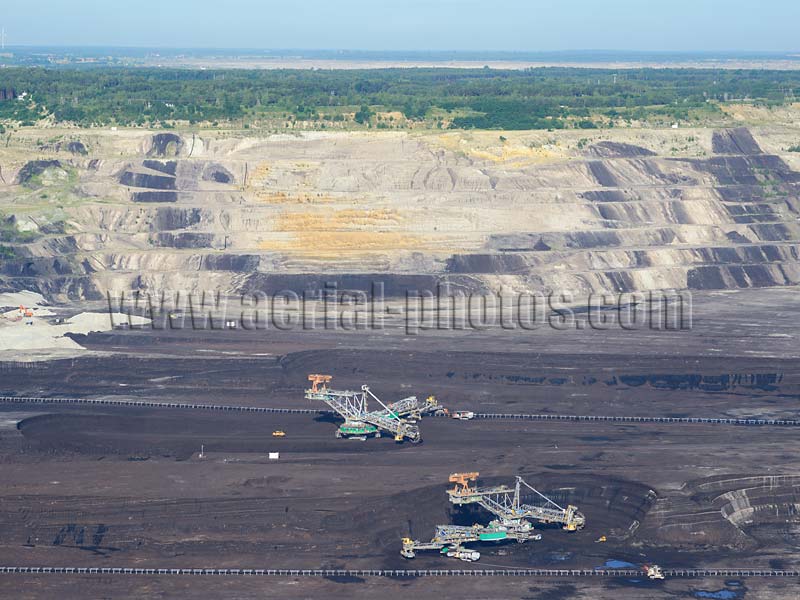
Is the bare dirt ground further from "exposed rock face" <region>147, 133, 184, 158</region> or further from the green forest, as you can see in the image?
the green forest

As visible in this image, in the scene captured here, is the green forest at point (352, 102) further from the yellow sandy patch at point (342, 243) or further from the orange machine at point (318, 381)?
the orange machine at point (318, 381)

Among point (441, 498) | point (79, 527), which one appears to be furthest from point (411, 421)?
point (79, 527)

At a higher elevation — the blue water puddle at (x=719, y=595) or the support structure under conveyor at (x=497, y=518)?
the support structure under conveyor at (x=497, y=518)

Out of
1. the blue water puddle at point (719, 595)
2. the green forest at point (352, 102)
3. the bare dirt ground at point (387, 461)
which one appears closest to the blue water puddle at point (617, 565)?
the bare dirt ground at point (387, 461)

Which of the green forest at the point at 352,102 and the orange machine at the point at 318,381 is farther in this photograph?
the green forest at the point at 352,102

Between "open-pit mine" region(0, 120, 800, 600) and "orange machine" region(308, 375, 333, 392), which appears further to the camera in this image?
"orange machine" region(308, 375, 333, 392)

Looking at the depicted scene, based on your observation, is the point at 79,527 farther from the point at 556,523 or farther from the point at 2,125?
the point at 2,125

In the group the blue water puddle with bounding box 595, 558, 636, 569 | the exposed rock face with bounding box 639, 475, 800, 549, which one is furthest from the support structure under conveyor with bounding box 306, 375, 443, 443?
the blue water puddle with bounding box 595, 558, 636, 569
